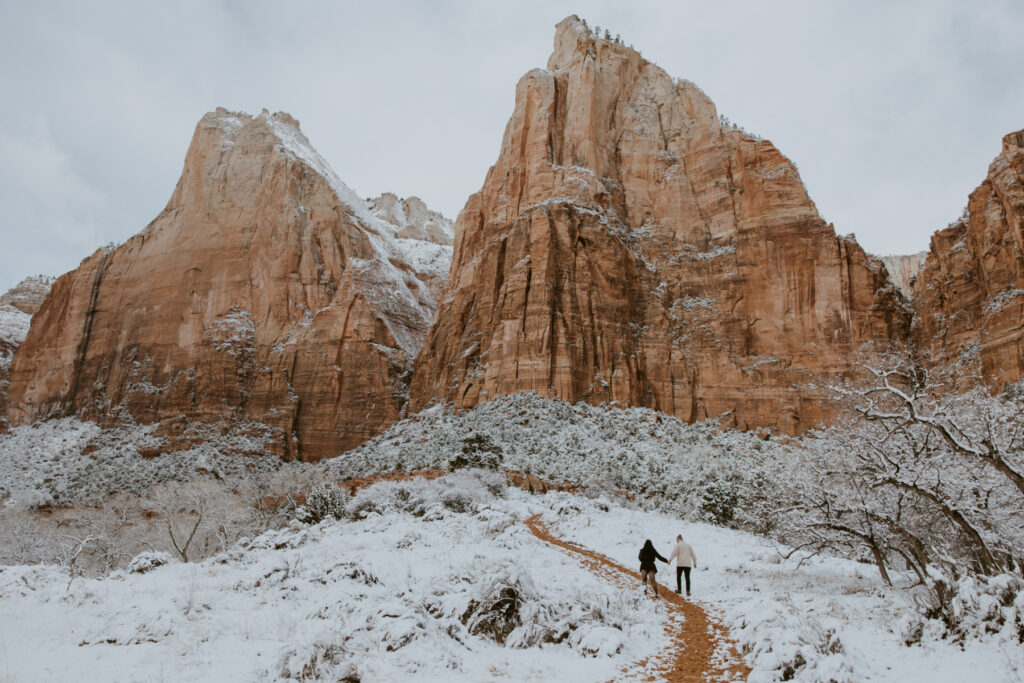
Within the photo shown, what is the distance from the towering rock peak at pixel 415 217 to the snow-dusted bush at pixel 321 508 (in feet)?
338

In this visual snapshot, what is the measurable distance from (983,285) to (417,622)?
4865cm

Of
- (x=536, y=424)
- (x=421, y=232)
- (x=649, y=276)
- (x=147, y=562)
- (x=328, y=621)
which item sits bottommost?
(x=147, y=562)

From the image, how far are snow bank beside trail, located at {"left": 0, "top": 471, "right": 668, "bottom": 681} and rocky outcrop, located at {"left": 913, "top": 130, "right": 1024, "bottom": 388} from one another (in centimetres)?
3904

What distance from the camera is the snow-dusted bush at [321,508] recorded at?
887 inches

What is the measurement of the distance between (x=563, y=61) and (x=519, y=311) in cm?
3195

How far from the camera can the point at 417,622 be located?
25.8ft

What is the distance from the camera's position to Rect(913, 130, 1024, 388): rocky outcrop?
3859 centimetres

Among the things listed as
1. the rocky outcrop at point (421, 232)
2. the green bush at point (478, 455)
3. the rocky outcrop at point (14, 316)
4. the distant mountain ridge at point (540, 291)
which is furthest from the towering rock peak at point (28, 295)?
the green bush at point (478, 455)

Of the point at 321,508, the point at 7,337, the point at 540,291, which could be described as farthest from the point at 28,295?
the point at 321,508

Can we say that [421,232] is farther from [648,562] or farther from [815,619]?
[815,619]

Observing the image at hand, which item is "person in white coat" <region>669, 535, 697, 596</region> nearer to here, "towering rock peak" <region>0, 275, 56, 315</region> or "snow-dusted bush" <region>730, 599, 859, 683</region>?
"snow-dusted bush" <region>730, 599, 859, 683</region>

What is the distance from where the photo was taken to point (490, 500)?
26.6 metres

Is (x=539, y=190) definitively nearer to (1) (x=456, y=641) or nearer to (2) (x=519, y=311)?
(2) (x=519, y=311)

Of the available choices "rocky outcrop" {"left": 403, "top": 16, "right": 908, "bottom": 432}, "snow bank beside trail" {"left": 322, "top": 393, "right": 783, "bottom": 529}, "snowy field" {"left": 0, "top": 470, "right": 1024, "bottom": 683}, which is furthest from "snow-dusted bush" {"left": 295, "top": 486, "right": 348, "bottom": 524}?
"rocky outcrop" {"left": 403, "top": 16, "right": 908, "bottom": 432}
